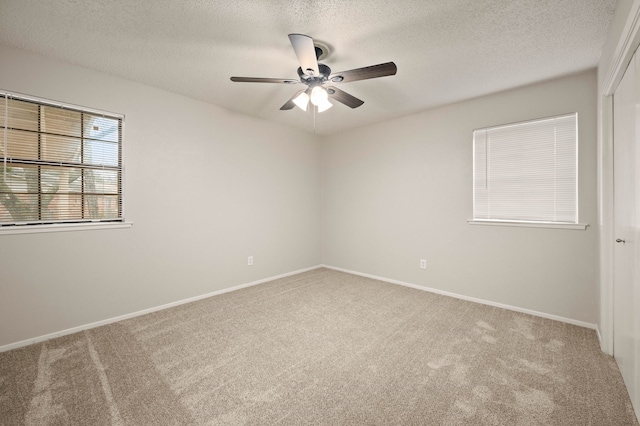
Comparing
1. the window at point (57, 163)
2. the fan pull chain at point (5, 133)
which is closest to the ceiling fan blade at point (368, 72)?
the window at point (57, 163)

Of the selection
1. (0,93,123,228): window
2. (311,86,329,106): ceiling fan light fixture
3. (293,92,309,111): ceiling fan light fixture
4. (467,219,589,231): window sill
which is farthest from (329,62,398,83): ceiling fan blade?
(0,93,123,228): window

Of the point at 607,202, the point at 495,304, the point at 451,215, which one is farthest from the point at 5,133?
the point at 495,304

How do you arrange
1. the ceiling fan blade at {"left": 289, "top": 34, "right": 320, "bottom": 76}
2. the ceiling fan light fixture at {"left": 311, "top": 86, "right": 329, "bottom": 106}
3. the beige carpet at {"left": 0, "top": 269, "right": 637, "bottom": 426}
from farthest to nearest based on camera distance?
the ceiling fan light fixture at {"left": 311, "top": 86, "right": 329, "bottom": 106}, the ceiling fan blade at {"left": 289, "top": 34, "right": 320, "bottom": 76}, the beige carpet at {"left": 0, "top": 269, "right": 637, "bottom": 426}

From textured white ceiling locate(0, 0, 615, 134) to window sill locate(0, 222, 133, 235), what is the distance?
152cm

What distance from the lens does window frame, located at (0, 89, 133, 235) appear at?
2.26m

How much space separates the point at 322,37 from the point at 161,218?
2569mm

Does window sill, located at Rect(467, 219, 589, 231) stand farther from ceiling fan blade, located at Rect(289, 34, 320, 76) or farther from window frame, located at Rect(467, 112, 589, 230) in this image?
ceiling fan blade, located at Rect(289, 34, 320, 76)

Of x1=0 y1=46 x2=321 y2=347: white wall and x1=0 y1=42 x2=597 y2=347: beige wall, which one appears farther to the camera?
x1=0 y1=42 x2=597 y2=347: beige wall

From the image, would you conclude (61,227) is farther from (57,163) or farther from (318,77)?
(318,77)

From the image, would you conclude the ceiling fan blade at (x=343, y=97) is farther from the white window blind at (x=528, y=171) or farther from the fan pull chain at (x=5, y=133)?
the fan pull chain at (x=5, y=133)

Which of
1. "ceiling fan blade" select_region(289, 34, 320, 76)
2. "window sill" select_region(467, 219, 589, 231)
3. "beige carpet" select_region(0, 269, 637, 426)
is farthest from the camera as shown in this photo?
"window sill" select_region(467, 219, 589, 231)

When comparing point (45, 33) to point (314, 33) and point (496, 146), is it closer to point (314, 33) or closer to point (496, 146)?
point (314, 33)

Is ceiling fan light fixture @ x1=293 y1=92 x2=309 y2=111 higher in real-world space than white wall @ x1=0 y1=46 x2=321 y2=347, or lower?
higher

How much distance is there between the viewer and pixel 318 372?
6.43 ft
